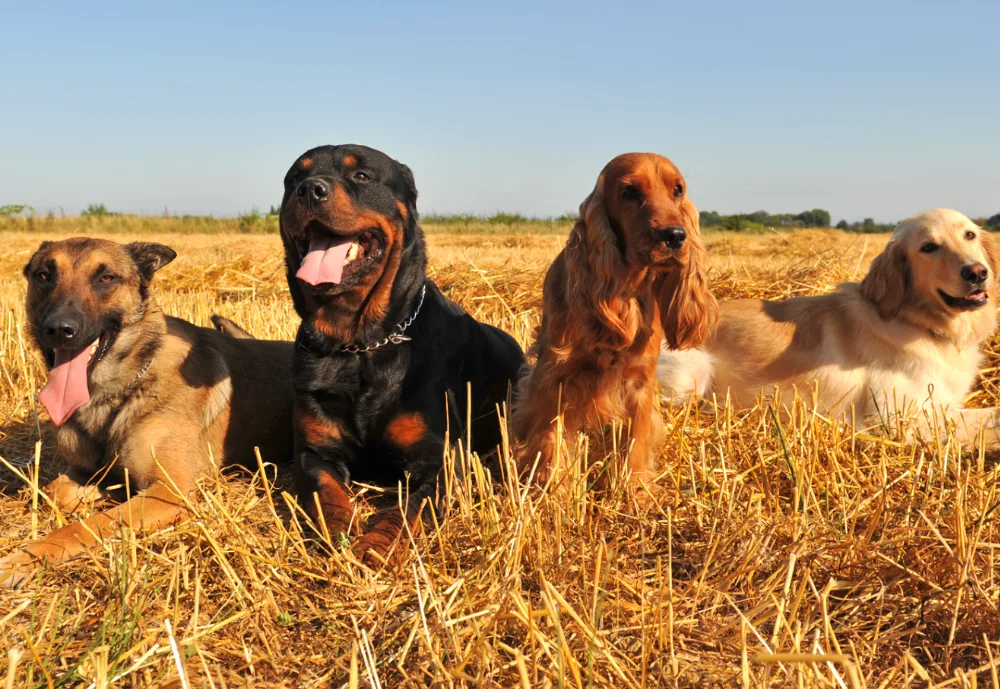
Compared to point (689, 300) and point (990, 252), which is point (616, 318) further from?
point (990, 252)

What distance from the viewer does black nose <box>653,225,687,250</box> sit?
3229 mm

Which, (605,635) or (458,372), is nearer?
(605,635)

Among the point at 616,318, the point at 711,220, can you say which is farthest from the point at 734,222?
the point at 616,318

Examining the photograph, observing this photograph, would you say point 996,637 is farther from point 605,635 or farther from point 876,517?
point 605,635

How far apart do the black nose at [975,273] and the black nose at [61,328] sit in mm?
4549

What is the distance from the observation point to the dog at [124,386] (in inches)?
146

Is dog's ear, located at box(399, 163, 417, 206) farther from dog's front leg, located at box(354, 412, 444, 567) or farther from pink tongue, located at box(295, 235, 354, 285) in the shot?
dog's front leg, located at box(354, 412, 444, 567)

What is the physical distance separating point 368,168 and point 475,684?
2.47m

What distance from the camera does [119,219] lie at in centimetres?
2512

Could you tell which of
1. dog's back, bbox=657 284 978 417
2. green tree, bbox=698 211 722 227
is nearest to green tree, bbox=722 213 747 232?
green tree, bbox=698 211 722 227

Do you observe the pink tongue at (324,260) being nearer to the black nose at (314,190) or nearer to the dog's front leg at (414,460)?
the black nose at (314,190)

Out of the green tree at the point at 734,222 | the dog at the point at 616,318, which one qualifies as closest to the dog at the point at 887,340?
the dog at the point at 616,318

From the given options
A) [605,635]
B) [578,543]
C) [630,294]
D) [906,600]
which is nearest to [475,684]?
[605,635]

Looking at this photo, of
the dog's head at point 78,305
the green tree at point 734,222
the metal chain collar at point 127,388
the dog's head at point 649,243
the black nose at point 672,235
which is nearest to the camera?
the black nose at point 672,235
